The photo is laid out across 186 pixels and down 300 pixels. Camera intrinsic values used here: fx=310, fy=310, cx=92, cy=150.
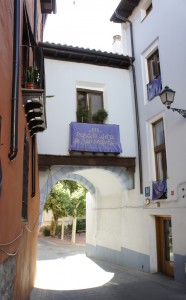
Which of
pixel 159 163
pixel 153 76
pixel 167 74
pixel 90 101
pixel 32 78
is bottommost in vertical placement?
pixel 159 163

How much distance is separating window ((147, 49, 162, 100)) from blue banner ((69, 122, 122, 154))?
1746mm


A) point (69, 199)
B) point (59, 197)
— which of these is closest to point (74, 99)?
point (69, 199)

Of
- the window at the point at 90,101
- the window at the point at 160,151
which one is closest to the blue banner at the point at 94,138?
the window at the point at 90,101

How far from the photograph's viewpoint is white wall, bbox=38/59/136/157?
1068 centimetres

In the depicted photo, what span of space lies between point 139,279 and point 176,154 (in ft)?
12.9

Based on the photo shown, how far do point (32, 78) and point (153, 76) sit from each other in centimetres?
642

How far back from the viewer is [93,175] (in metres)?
13.3

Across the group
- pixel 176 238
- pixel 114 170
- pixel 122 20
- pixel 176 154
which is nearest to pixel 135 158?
pixel 114 170

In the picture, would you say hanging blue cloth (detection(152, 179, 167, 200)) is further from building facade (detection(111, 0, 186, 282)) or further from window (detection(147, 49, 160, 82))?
window (detection(147, 49, 160, 82))

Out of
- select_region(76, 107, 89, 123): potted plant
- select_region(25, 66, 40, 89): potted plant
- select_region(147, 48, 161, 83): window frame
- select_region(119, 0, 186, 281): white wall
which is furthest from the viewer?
select_region(76, 107, 89, 123): potted plant

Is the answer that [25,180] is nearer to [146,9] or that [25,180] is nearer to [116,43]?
[146,9]

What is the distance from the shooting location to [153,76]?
1126 centimetres

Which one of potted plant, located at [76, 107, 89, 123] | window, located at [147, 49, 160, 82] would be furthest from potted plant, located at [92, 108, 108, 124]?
window, located at [147, 49, 160, 82]

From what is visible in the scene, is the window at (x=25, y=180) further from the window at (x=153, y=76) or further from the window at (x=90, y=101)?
the window at (x=153, y=76)
